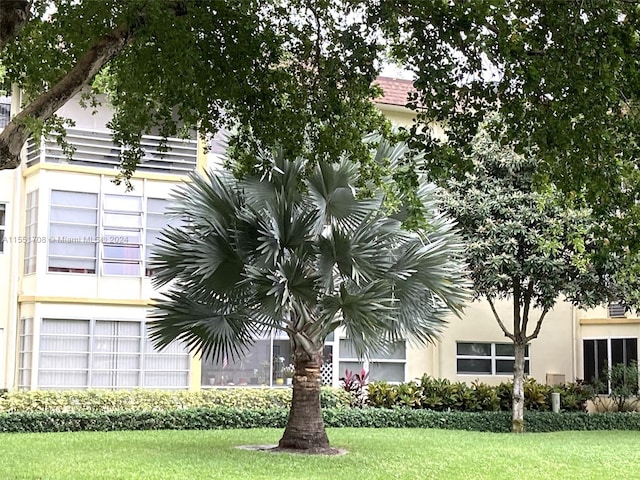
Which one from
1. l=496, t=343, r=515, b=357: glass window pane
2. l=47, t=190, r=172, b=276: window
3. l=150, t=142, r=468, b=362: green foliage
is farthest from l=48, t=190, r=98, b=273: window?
l=496, t=343, r=515, b=357: glass window pane

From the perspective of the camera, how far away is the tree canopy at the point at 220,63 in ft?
28.3

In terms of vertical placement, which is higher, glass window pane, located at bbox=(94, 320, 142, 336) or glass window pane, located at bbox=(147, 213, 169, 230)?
glass window pane, located at bbox=(147, 213, 169, 230)

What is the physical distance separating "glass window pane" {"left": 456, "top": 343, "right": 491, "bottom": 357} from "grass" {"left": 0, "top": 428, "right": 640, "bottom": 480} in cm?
618

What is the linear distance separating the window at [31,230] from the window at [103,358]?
4.70 feet

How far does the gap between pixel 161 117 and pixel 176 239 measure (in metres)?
5.79

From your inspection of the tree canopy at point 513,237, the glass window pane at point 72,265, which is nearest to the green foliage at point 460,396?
the tree canopy at point 513,237

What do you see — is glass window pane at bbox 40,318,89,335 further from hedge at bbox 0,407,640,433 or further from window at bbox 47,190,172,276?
hedge at bbox 0,407,640,433

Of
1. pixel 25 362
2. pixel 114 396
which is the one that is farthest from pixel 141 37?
pixel 25 362

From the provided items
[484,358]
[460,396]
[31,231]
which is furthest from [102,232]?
[484,358]

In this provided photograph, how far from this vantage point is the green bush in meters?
19.1

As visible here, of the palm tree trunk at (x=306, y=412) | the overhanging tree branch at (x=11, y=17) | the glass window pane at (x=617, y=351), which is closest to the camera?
the overhanging tree branch at (x=11, y=17)

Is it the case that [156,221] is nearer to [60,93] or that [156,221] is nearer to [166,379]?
[166,379]

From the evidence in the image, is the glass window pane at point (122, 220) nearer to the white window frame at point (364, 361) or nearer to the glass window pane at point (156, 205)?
the glass window pane at point (156, 205)

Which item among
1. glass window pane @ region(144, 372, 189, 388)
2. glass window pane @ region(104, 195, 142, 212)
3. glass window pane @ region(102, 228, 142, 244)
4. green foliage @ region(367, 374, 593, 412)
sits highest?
glass window pane @ region(104, 195, 142, 212)
